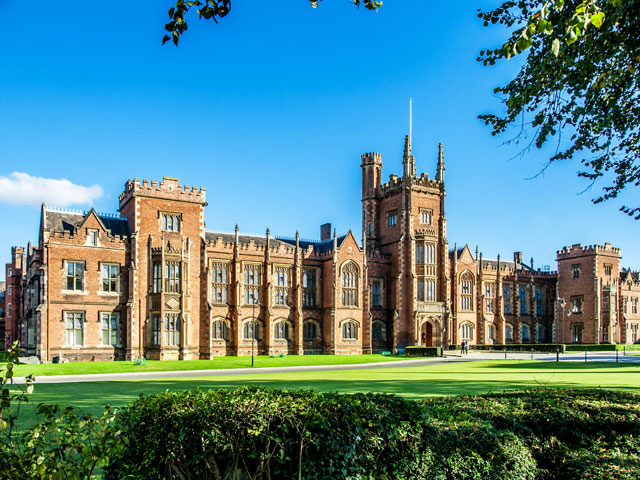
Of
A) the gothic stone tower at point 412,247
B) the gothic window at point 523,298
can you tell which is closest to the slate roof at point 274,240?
the gothic stone tower at point 412,247

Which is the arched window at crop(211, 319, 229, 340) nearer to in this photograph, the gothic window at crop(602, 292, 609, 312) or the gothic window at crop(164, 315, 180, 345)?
the gothic window at crop(164, 315, 180, 345)

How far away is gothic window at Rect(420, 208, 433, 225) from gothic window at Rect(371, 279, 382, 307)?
7965mm

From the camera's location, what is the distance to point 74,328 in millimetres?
40938

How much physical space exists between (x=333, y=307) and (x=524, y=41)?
4902cm

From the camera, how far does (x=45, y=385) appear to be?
934 inches

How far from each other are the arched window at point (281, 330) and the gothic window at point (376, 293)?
10679 mm

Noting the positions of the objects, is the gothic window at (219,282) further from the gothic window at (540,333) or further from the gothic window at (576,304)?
the gothic window at (576,304)

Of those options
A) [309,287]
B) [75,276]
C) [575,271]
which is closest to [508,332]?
[575,271]

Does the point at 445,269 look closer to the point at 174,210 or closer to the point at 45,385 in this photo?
the point at 174,210

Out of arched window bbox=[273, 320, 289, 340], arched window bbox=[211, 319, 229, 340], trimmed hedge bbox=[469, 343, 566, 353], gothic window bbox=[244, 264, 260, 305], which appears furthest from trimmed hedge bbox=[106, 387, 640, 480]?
trimmed hedge bbox=[469, 343, 566, 353]

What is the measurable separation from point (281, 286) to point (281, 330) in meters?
3.96

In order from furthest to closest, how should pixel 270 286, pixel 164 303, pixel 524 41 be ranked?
pixel 270 286 < pixel 164 303 < pixel 524 41

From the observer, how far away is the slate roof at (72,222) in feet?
139

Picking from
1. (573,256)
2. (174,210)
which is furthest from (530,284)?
(174,210)
